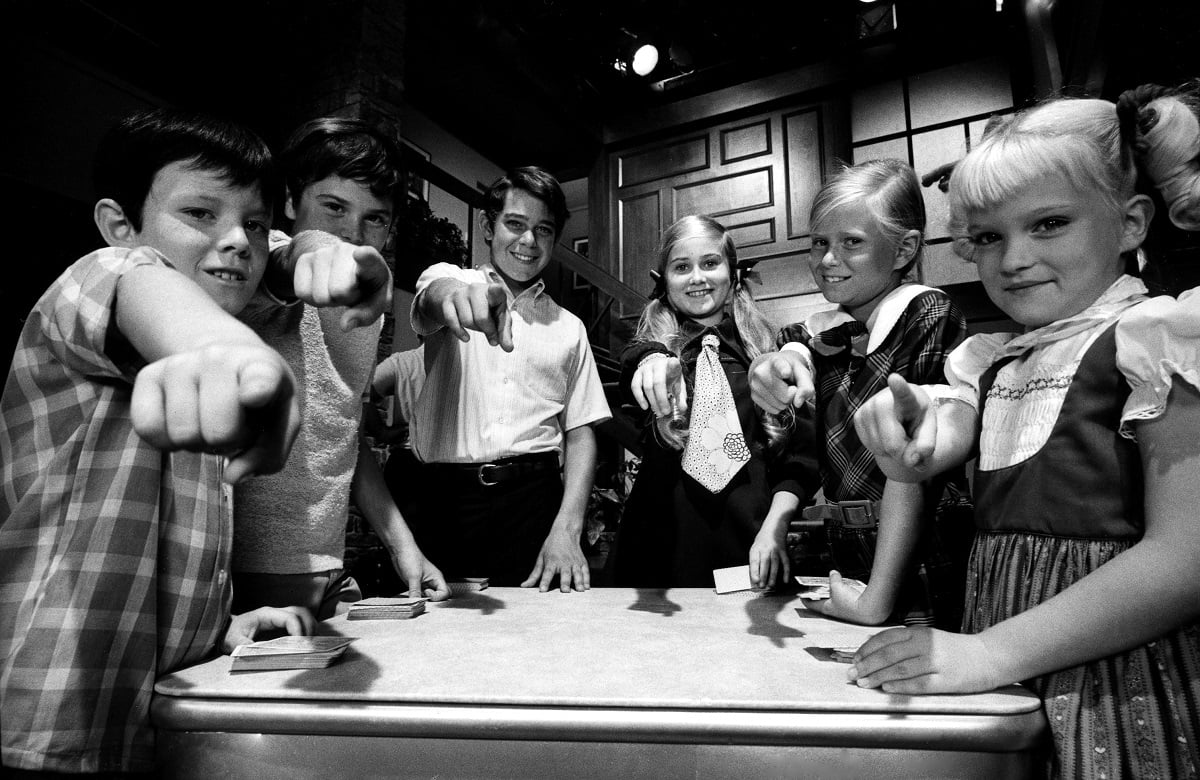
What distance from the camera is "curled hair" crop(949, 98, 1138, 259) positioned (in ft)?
2.47

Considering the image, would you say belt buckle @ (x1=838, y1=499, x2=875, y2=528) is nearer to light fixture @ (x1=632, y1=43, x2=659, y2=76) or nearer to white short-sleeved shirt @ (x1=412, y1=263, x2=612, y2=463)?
white short-sleeved shirt @ (x1=412, y1=263, x2=612, y2=463)

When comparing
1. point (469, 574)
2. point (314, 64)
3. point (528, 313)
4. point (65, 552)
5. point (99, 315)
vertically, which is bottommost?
point (469, 574)

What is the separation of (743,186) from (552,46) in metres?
1.88

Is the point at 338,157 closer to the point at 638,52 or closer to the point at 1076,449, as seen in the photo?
the point at 1076,449

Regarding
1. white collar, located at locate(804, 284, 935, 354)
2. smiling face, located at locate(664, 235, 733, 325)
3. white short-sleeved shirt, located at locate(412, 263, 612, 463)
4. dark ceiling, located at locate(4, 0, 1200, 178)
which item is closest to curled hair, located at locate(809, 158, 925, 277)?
white collar, located at locate(804, 284, 935, 354)

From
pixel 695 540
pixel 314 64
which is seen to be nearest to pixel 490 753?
pixel 695 540

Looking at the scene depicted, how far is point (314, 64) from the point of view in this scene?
361 cm

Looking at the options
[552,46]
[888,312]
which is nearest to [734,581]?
[888,312]

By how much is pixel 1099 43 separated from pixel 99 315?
3.40 metres

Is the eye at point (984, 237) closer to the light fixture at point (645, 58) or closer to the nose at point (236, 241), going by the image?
the nose at point (236, 241)

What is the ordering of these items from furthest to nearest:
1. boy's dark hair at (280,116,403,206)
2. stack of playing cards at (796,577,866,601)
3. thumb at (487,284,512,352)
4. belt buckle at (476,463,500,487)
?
belt buckle at (476,463,500,487) → boy's dark hair at (280,116,403,206) → stack of playing cards at (796,577,866,601) → thumb at (487,284,512,352)

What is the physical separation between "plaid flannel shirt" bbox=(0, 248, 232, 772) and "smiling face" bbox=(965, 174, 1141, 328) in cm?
95

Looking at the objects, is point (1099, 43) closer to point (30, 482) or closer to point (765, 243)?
point (765, 243)

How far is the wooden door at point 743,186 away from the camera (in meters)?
5.07
